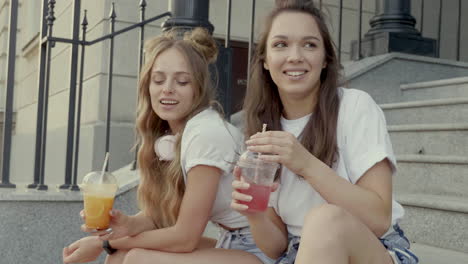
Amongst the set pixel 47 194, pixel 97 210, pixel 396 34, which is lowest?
pixel 47 194

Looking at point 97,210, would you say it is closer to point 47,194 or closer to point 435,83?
point 47,194

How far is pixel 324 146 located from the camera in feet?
5.75

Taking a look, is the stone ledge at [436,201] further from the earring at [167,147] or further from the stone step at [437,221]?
the earring at [167,147]

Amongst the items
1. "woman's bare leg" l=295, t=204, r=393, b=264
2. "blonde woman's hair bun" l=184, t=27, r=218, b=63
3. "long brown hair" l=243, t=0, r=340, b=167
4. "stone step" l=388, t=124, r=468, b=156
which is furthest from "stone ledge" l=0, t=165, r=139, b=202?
"woman's bare leg" l=295, t=204, r=393, b=264

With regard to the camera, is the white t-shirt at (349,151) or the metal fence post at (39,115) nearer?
the white t-shirt at (349,151)

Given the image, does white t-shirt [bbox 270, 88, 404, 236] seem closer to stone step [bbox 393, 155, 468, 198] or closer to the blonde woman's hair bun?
the blonde woman's hair bun

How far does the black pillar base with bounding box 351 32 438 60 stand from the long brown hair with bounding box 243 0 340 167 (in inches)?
111

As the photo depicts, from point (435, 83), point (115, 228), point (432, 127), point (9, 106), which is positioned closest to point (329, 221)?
point (115, 228)

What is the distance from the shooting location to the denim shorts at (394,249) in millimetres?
1665

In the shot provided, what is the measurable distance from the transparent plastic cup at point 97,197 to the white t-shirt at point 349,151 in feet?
1.78

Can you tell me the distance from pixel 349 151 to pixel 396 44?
3120 mm

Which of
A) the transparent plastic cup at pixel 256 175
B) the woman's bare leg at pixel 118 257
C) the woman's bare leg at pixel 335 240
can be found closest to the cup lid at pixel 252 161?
the transparent plastic cup at pixel 256 175

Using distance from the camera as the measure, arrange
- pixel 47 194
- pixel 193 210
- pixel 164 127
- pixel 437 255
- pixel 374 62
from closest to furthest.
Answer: pixel 193 210, pixel 437 255, pixel 164 127, pixel 47 194, pixel 374 62

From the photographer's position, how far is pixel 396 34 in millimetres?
4586
